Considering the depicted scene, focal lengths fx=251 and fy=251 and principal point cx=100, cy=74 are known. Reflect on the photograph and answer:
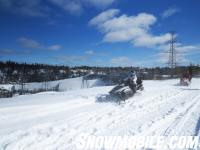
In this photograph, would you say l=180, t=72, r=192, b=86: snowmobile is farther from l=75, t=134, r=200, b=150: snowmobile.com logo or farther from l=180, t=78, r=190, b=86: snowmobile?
l=75, t=134, r=200, b=150: snowmobile.com logo

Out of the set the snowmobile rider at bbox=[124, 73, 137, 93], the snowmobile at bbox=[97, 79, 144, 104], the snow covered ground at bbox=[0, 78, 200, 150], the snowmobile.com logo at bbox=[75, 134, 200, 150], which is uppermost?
the snowmobile rider at bbox=[124, 73, 137, 93]

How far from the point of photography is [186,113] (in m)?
10.1

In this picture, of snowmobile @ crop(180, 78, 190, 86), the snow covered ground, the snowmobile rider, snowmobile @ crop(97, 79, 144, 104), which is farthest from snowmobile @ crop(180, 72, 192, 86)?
the snow covered ground

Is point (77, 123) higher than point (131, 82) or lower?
lower

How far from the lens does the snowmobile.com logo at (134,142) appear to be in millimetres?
5996

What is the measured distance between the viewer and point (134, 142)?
6.33 meters

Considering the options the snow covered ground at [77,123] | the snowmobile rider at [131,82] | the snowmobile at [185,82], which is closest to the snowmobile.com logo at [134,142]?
the snow covered ground at [77,123]

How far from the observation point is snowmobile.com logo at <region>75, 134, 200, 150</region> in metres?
6.00

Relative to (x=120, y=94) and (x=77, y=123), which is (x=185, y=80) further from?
(x=77, y=123)

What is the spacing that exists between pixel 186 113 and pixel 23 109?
6835 mm

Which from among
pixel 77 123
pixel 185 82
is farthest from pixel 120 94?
pixel 185 82

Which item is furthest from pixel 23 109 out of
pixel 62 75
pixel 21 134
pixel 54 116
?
pixel 62 75

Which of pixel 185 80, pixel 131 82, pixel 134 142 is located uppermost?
pixel 131 82

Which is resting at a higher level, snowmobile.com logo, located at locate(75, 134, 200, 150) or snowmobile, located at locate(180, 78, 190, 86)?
snowmobile, located at locate(180, 78, 190, 86)
